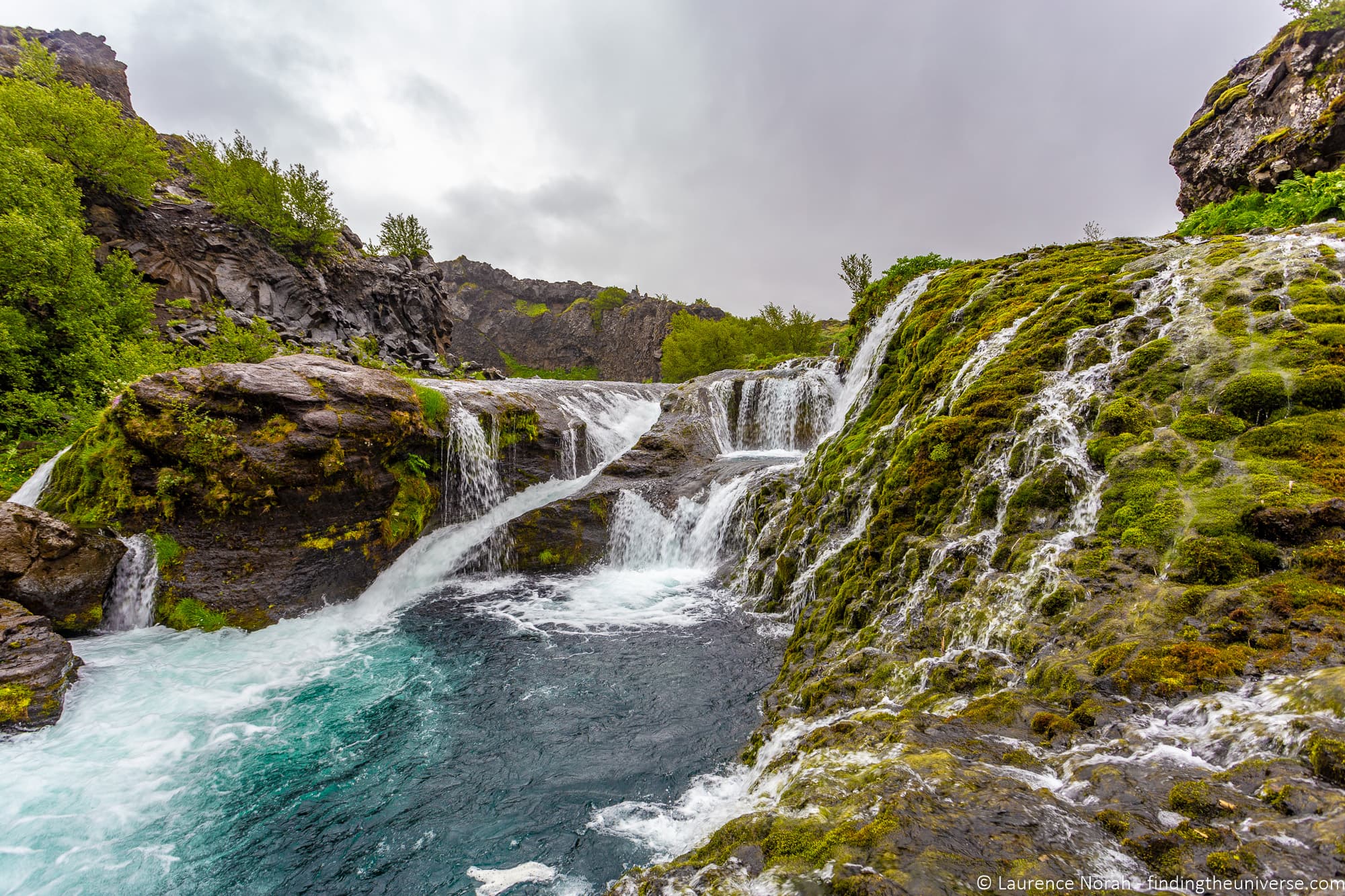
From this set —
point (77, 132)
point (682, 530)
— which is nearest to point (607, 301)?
point (77, 132)

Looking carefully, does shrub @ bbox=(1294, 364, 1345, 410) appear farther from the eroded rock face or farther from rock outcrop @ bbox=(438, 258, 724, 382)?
rock outcrop @ bbox=(438, 258, 724, 382)

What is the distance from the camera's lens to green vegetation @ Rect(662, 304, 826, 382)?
43.4 m

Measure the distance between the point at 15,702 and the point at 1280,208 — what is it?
81.6ft

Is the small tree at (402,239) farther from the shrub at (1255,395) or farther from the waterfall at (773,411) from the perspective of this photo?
the shrub at (1255,395)

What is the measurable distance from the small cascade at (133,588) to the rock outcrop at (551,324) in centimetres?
6140

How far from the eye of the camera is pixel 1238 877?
6.89 feet

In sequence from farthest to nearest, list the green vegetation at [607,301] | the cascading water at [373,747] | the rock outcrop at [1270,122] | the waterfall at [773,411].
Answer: the green vegetation at [607,301]
the waterfall at [773,411]
the rock outcrop at [1270,122]
the cascading water at [373,747]

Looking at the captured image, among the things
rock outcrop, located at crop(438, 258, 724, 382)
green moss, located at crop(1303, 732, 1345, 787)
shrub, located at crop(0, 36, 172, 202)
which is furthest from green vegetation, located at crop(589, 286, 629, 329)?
green moss, located at crop(1303, 732, 1345, 787)

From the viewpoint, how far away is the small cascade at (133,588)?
9570 millimetres

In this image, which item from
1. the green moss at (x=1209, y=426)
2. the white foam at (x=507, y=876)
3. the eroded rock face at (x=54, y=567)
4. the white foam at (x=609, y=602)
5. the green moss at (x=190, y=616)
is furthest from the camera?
the white foam at (x=609, y=602)

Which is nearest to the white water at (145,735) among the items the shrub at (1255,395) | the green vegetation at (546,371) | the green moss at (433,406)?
the green moss at (433,406)

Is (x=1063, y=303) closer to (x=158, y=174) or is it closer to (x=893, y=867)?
(x=893, y=867)

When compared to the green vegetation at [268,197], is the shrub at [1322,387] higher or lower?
lower

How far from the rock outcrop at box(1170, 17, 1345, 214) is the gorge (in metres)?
0.16
